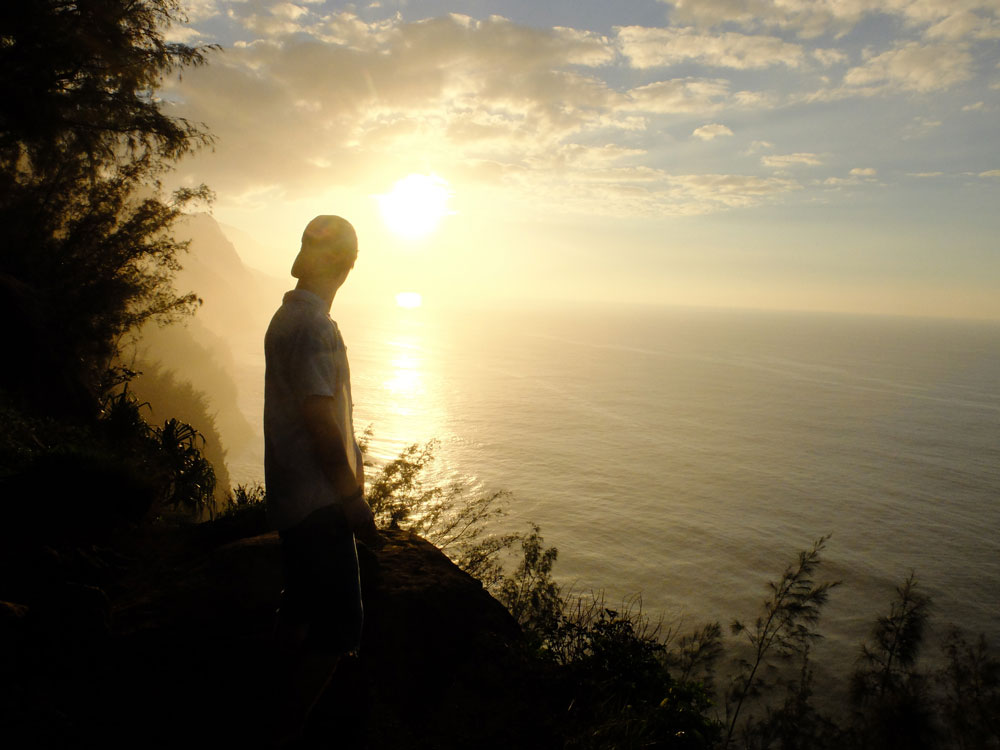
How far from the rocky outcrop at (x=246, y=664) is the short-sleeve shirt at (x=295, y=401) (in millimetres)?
1289

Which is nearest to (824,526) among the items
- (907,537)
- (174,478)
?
(907,537)

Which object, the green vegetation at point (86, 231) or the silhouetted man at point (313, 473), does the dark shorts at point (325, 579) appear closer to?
the silhouetted man at point (313, 473)

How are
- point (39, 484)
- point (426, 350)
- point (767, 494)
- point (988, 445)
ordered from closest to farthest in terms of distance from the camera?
point (39, 484)
point (767, 494)
point (988, 445)
point (426, 350)

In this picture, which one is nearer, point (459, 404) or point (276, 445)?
point (276, 445)

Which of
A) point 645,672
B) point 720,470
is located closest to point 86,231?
point 645,672

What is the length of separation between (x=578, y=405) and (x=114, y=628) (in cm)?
8769

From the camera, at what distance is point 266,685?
3219 mm

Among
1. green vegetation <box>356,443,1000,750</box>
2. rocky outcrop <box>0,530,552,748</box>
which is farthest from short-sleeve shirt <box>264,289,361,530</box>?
green vegetation <box>356,443,1000,750</box>

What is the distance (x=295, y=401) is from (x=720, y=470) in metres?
66.2

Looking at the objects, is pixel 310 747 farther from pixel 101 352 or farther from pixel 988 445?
pixel 988 445

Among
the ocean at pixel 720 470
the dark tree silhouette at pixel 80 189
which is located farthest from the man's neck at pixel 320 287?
the ocean at pixel 720 470

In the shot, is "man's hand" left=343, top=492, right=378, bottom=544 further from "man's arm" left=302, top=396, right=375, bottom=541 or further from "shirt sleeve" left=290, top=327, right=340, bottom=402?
"shirt sleeve" left=290, top=327, right=340, bottom=402

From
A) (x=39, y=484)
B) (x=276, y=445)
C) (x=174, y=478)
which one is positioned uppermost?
(x=276, y=445)

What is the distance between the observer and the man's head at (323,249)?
261 cm
